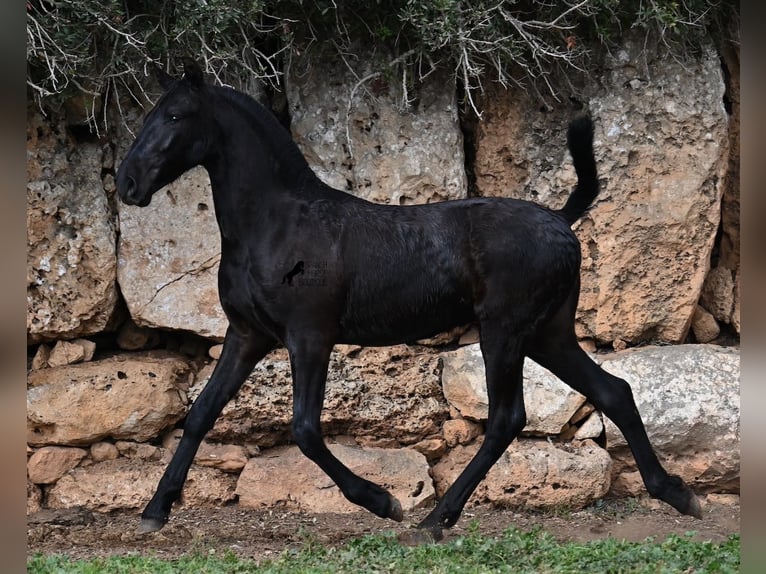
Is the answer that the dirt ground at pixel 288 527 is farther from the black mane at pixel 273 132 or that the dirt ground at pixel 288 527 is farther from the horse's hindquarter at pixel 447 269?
the black mane at pixel 273 132

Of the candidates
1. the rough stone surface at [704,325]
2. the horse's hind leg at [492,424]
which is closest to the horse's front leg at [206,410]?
the horse's hind leg at [492,424]

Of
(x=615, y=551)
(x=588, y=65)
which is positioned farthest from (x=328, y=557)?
(x=588, y=65)

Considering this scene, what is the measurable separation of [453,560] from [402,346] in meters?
2.22

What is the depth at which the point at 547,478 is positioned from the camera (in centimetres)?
649

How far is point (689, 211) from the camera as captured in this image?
677 centimetres

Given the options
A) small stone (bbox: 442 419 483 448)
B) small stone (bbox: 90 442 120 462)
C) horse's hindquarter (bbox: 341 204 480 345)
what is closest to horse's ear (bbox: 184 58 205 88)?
horse's hindquarter (bbox: 341 204 480 345)

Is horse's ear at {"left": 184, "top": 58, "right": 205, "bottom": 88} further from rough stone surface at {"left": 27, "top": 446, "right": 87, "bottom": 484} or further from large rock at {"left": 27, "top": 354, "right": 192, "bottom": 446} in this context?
rough stone surface at {"left": 27, "top": 446, "right": 87, "bottom": 484}

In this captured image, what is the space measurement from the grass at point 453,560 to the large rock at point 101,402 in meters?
1.49

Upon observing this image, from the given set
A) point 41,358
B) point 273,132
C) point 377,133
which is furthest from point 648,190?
point 41,358

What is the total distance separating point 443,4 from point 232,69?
5.11 feet

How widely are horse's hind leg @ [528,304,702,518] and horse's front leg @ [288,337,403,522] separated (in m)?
1.16

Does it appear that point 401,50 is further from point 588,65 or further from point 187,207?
point 187,207

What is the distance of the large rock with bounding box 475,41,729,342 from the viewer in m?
6.77
